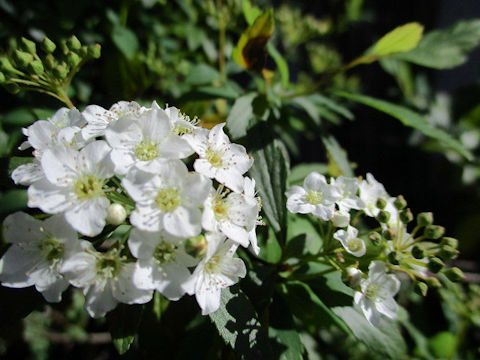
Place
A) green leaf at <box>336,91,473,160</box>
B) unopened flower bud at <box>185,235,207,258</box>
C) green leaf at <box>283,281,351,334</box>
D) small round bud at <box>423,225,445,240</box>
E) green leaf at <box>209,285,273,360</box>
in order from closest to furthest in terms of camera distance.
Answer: unopened flower bud at <box>185,235,207,258</box>
green leaf at <box>209,285,273,360</box>
small round bud at <box>423,225,445,240</box>
green leaf at <box>283,281,351,334</box>
green leaf at <box>336,91,473,160</box>

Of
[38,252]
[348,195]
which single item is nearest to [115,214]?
[38,252]

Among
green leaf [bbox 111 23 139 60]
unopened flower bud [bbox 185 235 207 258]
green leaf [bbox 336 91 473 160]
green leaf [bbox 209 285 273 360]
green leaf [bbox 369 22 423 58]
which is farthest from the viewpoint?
green leaf [bbox 111 23 139 60]

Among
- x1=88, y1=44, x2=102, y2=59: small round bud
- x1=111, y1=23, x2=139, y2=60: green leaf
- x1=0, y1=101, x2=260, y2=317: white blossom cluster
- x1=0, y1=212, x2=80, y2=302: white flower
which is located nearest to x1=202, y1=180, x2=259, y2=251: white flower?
x1=0, y1=101, x2=260, y2=317: white blossom cluster

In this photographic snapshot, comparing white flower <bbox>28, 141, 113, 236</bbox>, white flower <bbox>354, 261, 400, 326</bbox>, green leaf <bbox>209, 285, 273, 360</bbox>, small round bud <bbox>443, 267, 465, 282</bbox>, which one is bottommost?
green leaf <bbox>209, 285, 273, 360</bbox>

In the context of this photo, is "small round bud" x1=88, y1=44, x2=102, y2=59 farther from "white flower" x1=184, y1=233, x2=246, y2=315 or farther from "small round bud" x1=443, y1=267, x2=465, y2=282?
"small round bud" x1=443, y1=267, x2=465, y2=282

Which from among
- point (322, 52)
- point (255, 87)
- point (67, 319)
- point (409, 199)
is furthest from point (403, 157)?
point (67, 319)

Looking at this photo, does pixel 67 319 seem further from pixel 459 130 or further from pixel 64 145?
pixel 459 130
